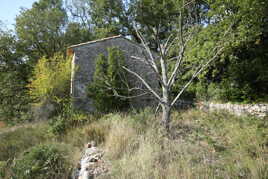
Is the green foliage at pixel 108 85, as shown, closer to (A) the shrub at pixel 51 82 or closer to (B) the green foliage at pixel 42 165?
(A) the shrub at pixel 51 82

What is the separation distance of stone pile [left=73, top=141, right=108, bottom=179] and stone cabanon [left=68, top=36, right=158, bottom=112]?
569cm

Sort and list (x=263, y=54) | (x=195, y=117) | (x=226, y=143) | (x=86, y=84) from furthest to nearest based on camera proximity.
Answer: (x=86, y=84), (x=263, y=54), (x=195, y=117), (x=226, y=143)

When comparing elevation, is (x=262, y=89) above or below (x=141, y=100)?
above

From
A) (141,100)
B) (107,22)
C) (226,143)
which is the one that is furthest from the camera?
(107,22)

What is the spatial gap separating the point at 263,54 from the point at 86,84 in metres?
9.98

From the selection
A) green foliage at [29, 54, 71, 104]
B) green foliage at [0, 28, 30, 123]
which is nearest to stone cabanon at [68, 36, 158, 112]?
green foliage at [29, 54, 71, 104]

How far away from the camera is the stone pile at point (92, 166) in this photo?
246 cm

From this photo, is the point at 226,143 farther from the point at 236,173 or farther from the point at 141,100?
the point at 141,100

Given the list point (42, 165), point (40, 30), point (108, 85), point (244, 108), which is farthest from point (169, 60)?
point (40, 30)

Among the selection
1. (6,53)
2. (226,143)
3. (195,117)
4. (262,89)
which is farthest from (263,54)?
(6,53)

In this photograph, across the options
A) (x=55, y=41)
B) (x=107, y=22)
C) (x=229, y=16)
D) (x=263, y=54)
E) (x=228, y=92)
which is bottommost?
(x=228, y=92)

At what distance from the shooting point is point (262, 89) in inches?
265

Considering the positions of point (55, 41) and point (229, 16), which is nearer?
point (229, 16)

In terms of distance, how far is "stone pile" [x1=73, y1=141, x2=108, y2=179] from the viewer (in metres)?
2.46
